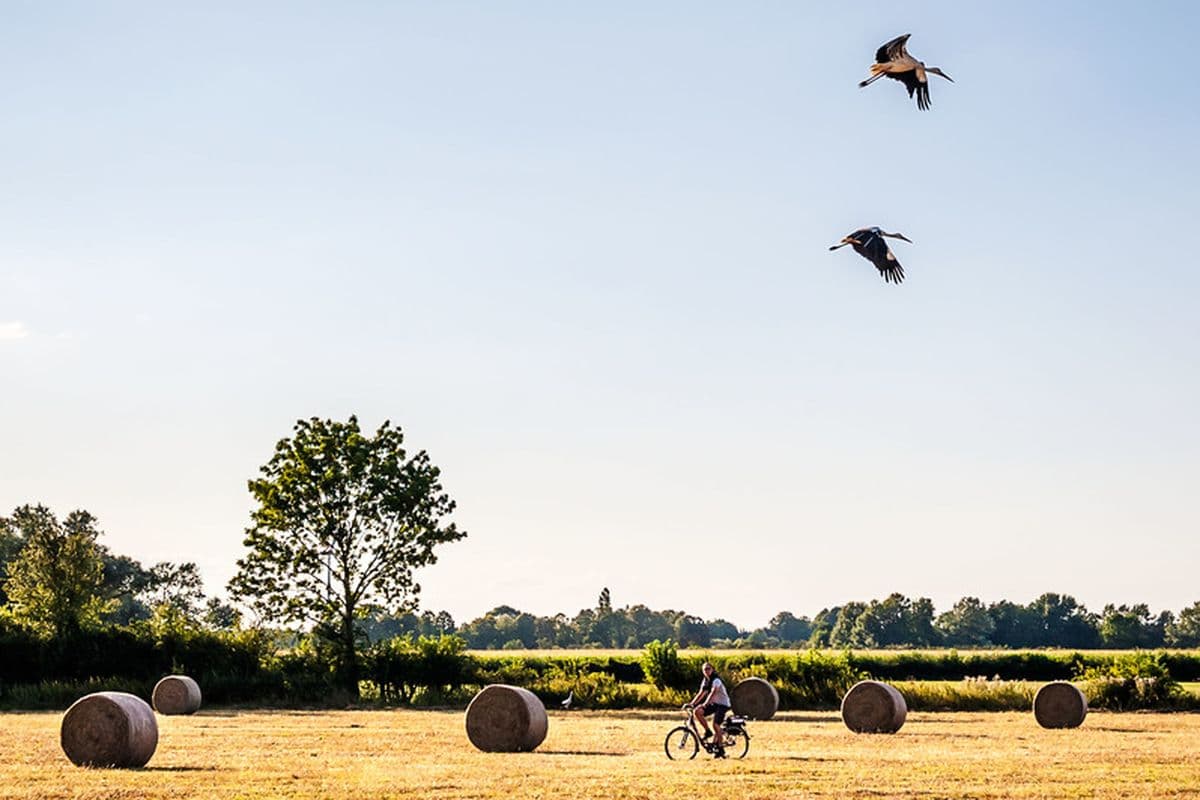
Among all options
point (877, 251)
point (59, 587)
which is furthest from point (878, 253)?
point (59, 587)

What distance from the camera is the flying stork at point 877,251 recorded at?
1947cm

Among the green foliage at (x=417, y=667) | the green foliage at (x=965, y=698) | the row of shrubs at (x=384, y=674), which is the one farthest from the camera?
the green foliage at (x=417, y=667)

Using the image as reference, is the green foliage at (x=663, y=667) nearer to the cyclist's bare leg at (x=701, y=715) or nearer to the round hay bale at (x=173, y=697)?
the round hay bale at (x=173, y=697)

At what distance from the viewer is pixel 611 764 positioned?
26.5 m

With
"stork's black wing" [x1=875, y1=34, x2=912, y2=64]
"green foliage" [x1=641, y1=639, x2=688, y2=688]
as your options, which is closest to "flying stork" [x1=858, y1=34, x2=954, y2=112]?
"stork's black wing" [x1=875, y1=34, x2=912, y2=64]

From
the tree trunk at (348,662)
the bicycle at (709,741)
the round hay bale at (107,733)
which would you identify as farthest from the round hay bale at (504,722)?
the tree trunk at (348,662)

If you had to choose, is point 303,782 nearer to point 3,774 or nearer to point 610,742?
point 3,774

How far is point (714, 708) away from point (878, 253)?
424 inches

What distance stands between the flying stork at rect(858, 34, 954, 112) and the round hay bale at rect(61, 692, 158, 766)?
1680 centimetres

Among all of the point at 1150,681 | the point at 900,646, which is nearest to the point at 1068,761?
the point at 1150,681

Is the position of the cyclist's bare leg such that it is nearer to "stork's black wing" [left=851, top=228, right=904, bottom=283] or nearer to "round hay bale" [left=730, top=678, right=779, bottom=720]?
"stork's black wing" [left=851, top=228, right=904, bottom=283]

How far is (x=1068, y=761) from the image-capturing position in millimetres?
27312

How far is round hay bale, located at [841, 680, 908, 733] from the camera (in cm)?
3659

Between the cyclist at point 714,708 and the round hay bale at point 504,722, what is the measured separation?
13.3 ft
